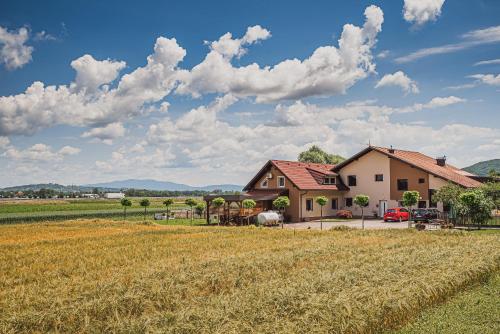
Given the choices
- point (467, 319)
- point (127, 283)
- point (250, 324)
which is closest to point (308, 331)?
point (250, 324)

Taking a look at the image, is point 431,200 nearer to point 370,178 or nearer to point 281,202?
point 370,178

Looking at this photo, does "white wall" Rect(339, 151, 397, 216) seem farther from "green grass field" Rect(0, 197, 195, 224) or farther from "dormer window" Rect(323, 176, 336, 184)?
"green grass field" Rect(0, 197, 195, 224)

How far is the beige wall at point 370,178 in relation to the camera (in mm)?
40938

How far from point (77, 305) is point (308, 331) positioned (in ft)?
14.6

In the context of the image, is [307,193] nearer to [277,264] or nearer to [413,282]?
[277,264]

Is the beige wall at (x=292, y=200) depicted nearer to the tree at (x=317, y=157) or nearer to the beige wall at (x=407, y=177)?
the beige wall at (x=407, y=177)

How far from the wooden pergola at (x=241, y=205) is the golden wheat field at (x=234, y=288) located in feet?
65.4

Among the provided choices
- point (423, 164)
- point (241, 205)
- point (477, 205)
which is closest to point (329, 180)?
point (423, 164)

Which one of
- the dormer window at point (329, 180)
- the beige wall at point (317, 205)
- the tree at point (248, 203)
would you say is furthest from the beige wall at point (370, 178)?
the tree at point (248, 203)

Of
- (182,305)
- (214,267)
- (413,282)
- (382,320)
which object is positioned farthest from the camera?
(214,267)

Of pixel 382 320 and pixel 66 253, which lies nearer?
pixel 382 320

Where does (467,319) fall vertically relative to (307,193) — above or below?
below

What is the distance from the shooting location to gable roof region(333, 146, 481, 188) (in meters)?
36.8

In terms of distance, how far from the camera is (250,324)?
6.86 m
